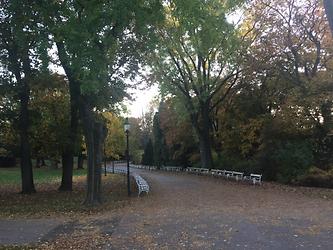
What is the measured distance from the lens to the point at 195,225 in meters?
12.7

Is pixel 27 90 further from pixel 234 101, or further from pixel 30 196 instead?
pixel 234 101

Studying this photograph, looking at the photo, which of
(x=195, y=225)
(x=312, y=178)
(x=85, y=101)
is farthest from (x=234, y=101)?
(x=195, y=225)

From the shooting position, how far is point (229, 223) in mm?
12867

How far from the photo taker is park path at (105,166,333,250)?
10328mm

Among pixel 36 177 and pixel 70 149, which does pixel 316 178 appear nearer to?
pixel 70 149

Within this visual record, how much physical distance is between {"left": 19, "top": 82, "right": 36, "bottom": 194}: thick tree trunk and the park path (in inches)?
352

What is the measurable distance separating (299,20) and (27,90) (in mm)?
17572

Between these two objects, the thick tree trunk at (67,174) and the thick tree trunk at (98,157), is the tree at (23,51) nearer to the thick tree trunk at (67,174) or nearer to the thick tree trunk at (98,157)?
the thick tree trunk at (67,174)

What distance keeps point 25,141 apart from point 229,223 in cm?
1637

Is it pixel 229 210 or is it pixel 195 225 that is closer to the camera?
pixel 195 225

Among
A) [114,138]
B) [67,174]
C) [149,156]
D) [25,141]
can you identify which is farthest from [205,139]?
[149,156]

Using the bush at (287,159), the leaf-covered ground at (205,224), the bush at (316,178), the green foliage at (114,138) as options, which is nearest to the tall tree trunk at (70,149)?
the leaf-covered ground at (205,224)

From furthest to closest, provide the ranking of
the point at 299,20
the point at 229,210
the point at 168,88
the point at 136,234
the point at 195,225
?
the point at 168,88, the point at 299,20, the point at 229,210, the point at 195,225, the point at 136,234

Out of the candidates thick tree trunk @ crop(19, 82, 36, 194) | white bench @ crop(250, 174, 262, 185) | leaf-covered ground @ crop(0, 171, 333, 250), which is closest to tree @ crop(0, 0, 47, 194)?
thick tree trunk @ crop(19, 82, 36, 194)
